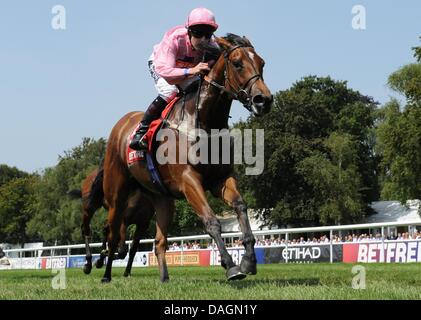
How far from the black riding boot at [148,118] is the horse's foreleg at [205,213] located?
135 centimetres

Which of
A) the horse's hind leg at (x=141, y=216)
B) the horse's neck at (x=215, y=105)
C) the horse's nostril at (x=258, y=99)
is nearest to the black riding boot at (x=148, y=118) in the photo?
the horse's neck at (x=215, y=105)

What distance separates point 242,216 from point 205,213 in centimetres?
39

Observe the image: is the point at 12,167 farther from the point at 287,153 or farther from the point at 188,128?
the point at 188,128

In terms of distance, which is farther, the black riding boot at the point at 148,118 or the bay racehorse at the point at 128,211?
the bay racehorse at the point at 128,211

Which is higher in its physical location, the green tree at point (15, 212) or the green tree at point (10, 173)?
the green tree at point (10, 173)

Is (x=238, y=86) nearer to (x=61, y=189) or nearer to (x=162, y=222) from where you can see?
(x=162, y=222)

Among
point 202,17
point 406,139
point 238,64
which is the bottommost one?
point 238,64

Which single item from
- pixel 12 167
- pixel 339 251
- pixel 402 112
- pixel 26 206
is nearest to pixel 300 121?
pixel 402 112

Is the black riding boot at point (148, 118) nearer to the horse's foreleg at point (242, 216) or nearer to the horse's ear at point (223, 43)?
the horse's ear at point (223, 43)

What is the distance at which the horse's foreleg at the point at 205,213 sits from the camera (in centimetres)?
671

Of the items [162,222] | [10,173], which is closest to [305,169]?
[162,222]

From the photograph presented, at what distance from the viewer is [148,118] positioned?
8555 mm

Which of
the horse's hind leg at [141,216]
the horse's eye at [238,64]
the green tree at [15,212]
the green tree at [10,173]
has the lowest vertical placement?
the green tree at [15,212]

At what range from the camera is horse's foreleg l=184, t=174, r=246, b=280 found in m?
6.71
